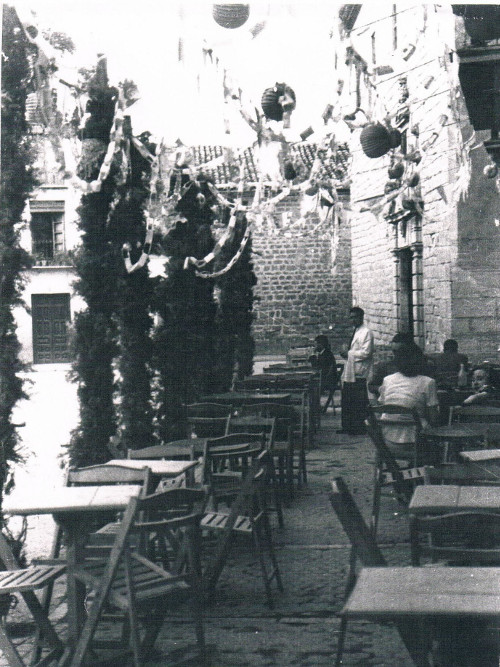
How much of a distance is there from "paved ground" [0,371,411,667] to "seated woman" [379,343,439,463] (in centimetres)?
58

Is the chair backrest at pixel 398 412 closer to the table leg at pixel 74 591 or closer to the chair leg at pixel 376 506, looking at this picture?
the chair leg at pixel 376 506

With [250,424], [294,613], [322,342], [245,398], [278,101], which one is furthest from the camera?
[322,342]

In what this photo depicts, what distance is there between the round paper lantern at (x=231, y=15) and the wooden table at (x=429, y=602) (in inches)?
145

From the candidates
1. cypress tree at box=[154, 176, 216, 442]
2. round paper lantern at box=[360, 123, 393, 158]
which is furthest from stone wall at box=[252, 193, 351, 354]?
round paper lantern at box=[360, 123, 393, 158]

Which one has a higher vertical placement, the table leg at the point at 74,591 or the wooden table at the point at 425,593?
the wooden table at the point at 425,593

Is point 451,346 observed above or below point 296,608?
above

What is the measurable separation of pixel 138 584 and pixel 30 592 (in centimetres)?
45

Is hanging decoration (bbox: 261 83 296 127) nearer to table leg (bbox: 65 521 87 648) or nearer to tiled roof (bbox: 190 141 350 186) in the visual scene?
table leg (bbox: 65 521 87 648)

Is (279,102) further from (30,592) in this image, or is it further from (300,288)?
(300,288)

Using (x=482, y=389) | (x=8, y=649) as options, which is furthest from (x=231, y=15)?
(x=482, y=389)

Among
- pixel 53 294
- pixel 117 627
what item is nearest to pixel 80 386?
pixel 117 627

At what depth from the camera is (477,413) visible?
25.1ft

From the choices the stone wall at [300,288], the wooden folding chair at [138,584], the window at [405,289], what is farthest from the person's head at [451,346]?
the stone wall at [300,288]

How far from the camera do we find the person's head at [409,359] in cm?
788
